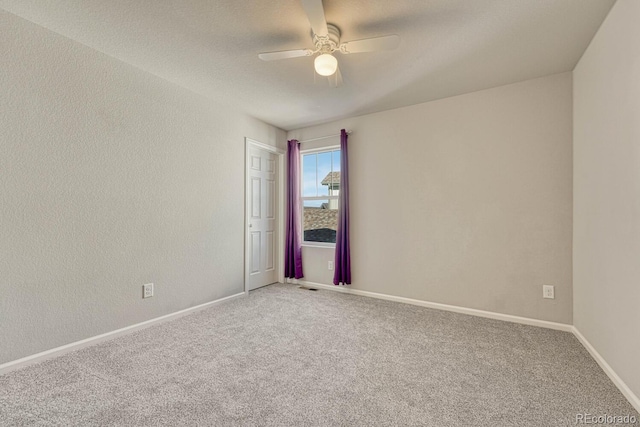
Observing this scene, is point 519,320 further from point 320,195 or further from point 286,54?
point 286,54

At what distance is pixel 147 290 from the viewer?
2.70 m

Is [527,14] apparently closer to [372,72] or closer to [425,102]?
[372,72]

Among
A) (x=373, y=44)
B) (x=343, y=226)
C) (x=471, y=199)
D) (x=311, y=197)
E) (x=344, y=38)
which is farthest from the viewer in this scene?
(x=311, y=197)

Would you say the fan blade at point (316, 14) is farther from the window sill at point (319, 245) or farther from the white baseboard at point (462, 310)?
the white baseboard at point (462, 310)

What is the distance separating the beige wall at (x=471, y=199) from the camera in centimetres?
270

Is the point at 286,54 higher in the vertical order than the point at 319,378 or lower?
higher

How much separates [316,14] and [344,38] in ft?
1.87

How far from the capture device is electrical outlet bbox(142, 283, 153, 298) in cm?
268

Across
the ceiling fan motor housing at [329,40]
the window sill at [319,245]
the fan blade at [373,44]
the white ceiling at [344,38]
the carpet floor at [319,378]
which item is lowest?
the carpet floor at [319,378]

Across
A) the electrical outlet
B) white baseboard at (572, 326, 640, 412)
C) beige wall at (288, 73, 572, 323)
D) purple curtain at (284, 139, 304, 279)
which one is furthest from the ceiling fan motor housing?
white baseboard at (572, 326, 640, 412)

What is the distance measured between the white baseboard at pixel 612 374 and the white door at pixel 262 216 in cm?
352

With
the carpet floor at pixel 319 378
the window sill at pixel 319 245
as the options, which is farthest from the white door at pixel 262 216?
the carpet floor at pixel 319 378

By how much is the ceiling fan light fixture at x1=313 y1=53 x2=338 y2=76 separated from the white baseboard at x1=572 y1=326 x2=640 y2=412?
2.67 m

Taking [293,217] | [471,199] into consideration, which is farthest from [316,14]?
[293,217]
